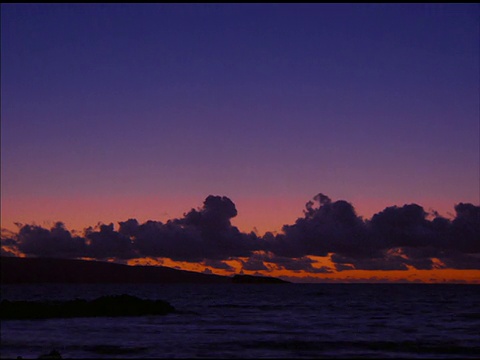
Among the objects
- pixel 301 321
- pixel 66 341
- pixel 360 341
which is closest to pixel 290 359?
pixel 360 341

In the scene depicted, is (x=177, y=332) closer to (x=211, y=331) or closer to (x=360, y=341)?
(x=211, y=331)

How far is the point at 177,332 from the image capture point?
1907 inches

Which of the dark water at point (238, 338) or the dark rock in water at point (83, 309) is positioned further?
the dark rock in water at point (83, 309)

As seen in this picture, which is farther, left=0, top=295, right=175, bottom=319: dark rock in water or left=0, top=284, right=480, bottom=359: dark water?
left=0, top=295, right=175, bottom=319: dark rock in water

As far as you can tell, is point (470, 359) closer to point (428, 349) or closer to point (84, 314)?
point (428, 349)

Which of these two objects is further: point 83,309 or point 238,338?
point 83,309

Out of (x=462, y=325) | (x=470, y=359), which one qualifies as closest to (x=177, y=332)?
(x=470, y=359)

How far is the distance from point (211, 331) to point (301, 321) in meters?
16.2

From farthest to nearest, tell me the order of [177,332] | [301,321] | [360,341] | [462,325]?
[301,321], [462,325], [177,332], [360,341]

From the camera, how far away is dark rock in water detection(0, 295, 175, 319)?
198 feet

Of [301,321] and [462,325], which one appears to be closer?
[462,325]

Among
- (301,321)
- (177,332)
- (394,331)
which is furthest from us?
(301,321)

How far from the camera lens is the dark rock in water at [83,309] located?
6050 cm

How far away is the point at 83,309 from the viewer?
65.3 meters
